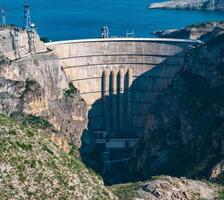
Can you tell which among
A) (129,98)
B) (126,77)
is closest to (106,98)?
(129,98)

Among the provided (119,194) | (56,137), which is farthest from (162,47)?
(119,194)

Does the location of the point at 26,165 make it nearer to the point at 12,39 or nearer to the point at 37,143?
the point at 37,143

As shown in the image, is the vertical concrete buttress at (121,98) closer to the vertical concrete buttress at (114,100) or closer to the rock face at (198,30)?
the vertical concrete buttress at (114,100)

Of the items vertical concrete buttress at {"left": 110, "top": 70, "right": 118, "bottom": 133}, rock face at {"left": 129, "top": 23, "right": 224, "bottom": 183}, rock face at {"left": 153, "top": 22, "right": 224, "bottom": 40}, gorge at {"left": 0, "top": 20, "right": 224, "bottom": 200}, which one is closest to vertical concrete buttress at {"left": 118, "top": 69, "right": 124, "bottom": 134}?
gorge at {"left": 0, "top": 20, "right": 224, "bottom": 200}

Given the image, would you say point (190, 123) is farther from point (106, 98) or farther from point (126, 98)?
point (106, 98)

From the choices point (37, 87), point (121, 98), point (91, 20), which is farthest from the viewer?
point (91, 20)

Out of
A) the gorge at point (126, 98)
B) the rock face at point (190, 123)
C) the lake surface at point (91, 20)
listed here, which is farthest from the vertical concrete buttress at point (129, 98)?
the lake surface at point (91, 20)
